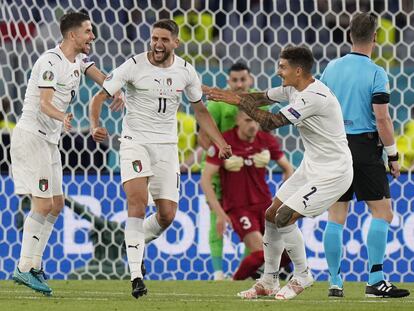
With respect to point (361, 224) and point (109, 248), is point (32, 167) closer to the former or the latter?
point (109, 248)

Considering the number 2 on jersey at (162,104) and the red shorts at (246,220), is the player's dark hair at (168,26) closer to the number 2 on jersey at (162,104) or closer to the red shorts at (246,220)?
the number 2 on jersey at (162,104)

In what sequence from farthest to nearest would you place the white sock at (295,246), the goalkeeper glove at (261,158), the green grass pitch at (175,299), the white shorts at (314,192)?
the goalkeeper glove at (261,158) → the white sock at (295,246) → the white shorts at (314,192) → the green grass pitch at (175,299)

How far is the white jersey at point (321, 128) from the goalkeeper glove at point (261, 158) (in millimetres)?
2801

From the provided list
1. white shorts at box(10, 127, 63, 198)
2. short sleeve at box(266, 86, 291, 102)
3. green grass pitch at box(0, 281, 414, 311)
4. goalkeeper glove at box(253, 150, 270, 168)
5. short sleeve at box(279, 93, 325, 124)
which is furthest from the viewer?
goalkeeper glove at box(253, 150, 270, 168)

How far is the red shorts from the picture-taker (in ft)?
38.2

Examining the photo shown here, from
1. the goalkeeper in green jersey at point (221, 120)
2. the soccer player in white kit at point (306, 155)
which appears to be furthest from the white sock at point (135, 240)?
the goalkeeper in green jersey at point (221, 120)

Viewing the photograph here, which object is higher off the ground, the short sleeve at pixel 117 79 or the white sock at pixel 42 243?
the short sleeve at pixel 117 79

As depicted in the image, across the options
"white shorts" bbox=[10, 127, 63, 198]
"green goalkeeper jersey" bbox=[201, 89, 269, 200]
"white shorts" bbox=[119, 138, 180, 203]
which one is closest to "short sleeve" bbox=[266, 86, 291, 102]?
"white shorts" bbox=[119, 138, 180, 203]

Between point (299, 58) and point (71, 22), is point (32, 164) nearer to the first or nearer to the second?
point (71, 22)

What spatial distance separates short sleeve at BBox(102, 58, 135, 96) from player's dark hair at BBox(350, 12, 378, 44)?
4.97 ft

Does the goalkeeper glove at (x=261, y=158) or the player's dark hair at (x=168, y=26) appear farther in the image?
the goalkeeper glove at (x=261, y=158)

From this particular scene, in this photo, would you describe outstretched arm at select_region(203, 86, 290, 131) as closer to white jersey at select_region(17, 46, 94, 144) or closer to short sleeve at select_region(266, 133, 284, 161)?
white jersey at select_region(17, 46, 94, 144)

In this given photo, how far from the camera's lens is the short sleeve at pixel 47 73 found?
9148 mm

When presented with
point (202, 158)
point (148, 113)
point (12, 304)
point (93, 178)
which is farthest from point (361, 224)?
point (12, 304)
